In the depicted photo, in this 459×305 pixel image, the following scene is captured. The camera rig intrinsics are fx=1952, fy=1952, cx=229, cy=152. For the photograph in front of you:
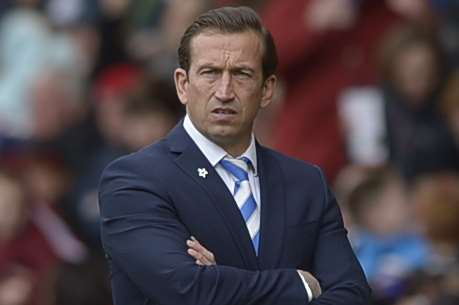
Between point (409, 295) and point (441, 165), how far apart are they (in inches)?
57.4

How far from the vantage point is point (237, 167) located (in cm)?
625

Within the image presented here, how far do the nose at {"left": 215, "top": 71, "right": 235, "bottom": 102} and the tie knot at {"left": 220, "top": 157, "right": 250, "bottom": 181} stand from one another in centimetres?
23

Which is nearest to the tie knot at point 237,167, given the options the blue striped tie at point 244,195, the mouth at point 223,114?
the blue striped tie at point 244,195

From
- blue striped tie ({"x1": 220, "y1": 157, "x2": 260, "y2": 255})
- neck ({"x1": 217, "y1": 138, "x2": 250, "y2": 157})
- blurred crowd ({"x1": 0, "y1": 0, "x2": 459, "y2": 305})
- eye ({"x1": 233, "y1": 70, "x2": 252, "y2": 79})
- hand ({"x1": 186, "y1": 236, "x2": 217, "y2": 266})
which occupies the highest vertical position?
eye ({"x1": 233, "y1": 70, "x2": 252, "y2": 79})

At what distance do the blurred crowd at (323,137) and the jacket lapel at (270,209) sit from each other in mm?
2335

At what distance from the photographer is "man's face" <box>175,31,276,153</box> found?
611cm

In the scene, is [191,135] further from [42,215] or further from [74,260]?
[42,215]

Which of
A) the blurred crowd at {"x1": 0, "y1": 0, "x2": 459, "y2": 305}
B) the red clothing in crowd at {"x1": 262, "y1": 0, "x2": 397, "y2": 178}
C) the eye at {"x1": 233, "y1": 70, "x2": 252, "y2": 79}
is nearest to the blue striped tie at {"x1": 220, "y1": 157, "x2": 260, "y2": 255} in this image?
the eye at {"x1": 233, "y1": 70, "x2": 252, "y2": 79}

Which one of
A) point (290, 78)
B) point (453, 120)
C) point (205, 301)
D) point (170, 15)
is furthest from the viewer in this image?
point (170, 15)

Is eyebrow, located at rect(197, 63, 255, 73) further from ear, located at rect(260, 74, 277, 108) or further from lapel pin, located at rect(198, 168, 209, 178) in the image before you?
lapel pin, located at rect(198, 168, 209, 178)

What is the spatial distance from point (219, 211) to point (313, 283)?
0.37 m

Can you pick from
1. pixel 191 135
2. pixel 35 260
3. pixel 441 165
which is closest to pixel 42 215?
pixel 35 260

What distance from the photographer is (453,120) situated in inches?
411

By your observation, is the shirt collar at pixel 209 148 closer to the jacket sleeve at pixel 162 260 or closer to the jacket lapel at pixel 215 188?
the jacket lapel at pixel 215 188
